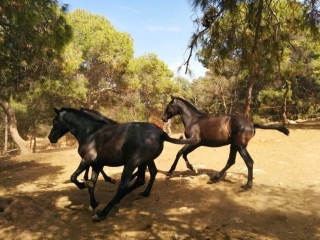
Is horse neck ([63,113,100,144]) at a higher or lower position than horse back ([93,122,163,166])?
higher

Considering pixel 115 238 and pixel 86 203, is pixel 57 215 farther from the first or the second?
pixel 115 238

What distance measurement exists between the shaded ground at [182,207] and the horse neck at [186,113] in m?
1.37

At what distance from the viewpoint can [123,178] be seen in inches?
187

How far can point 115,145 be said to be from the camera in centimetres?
495

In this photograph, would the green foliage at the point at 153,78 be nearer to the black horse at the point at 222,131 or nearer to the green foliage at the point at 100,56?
the green foliage at the point at 100,56

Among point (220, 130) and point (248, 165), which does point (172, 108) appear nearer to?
point (220, 130)

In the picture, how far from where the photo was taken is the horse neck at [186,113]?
766cm

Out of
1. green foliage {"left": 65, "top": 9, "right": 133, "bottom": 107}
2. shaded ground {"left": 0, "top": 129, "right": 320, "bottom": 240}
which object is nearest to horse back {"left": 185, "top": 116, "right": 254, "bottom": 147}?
shaded ground {"left": 0, "top": 129, "right": 320, "bottom": 240}

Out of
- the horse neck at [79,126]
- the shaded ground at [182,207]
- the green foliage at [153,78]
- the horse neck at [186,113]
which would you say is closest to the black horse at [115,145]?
the horse neck at [79,126]

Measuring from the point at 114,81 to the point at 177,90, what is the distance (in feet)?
38.6

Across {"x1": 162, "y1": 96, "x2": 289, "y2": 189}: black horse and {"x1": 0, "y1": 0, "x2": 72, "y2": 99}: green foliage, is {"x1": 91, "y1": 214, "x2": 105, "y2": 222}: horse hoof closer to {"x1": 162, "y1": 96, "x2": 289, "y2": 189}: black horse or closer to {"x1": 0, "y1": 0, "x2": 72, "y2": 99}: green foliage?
{"x1": 162, "y1": 96, "x2": 289, "y2": 189}: black horse

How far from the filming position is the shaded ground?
4076 millimetres

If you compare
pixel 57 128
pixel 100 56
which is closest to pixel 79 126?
pixel 57 128

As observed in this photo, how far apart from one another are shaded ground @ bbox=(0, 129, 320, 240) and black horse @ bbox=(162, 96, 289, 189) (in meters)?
0.61
